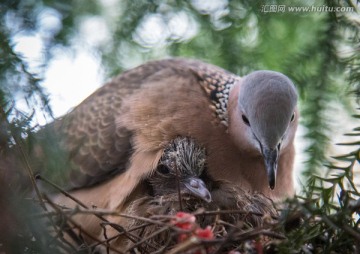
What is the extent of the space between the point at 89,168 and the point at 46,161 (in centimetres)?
142

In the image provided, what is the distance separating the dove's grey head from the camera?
2.99m

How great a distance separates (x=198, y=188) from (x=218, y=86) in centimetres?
79

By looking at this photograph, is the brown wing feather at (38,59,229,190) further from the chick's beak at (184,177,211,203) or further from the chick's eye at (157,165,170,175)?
the chick's beak at (184,177,211,203)

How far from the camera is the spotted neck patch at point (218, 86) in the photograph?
3.47m

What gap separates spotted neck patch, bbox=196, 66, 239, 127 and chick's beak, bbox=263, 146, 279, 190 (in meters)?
0.52

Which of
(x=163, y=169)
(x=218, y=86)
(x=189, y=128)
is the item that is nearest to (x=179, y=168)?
(x=163, y=169)

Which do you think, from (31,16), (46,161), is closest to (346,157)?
(46,161)

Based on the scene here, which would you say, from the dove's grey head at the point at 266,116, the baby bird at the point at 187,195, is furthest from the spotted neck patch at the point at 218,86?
the baby bird at the point at 187,195

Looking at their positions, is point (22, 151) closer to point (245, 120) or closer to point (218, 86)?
point (245, 120)

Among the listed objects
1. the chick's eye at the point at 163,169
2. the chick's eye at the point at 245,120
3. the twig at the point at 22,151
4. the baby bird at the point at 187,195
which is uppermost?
the twig at the point at 22,151

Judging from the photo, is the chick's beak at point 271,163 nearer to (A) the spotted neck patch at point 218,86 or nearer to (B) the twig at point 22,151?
(A) the spotted neck patch at point 218,86

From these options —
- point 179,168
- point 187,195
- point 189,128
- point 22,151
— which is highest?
point 22,151

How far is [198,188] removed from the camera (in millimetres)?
2998

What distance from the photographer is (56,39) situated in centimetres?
232
